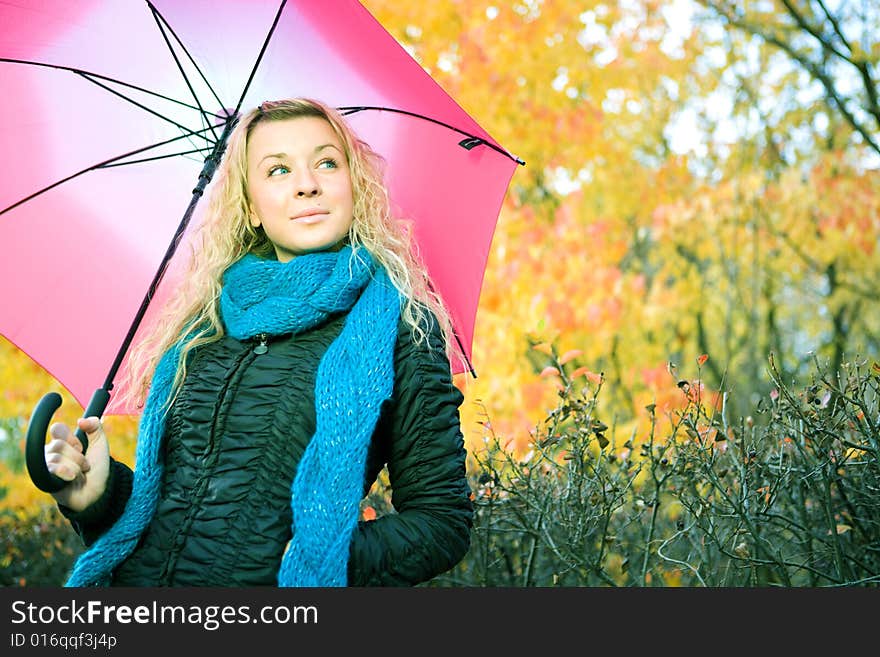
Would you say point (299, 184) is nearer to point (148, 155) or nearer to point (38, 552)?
point (148, 155)

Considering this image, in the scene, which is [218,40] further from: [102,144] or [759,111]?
[759,111]

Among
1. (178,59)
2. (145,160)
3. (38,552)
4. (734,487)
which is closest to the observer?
(178,59)

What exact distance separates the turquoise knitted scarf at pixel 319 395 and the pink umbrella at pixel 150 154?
0.42m

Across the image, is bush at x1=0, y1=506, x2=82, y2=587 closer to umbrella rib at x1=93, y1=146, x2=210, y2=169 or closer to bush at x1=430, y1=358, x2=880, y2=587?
bush at x1=430, y1=358, x2=880, y2=587

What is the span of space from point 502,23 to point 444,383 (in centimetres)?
535

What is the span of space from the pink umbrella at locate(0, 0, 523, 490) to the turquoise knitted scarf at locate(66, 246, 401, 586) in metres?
0.42

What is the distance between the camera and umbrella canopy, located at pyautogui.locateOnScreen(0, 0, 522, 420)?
241 centimetres

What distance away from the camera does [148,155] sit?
2568 mm

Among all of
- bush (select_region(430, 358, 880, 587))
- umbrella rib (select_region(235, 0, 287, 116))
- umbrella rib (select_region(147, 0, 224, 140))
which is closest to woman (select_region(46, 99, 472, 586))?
umbrella rib (select_region(235, 0, 287, 116))

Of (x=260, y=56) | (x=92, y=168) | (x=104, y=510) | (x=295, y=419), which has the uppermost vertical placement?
(x=260, y=56)

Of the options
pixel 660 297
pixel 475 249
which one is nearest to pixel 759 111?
pixel 660 297

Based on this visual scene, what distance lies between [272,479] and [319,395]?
0.20 metres

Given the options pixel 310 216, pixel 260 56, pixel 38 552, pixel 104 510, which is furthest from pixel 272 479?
pixel 38 552

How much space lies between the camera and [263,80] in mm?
2432
